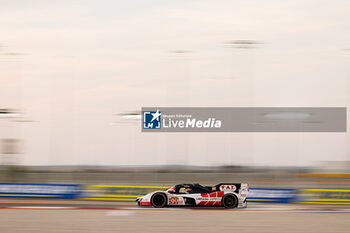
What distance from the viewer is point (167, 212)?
12.7 metres

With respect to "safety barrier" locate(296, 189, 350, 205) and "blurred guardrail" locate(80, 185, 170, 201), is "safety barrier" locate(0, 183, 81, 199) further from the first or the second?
"safety barrier" locate(296, 189, 350, 205)

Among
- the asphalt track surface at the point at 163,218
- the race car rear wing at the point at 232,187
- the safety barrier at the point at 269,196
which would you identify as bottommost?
the asphalt track surface at the point at 163,218

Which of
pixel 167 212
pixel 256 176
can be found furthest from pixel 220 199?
pixel 256 176

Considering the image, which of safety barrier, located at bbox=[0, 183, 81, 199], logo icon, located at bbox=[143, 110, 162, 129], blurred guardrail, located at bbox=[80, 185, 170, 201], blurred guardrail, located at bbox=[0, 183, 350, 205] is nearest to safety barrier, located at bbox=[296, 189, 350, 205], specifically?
blurred guardrail, located at bbox=[0, 183, 350, 205]

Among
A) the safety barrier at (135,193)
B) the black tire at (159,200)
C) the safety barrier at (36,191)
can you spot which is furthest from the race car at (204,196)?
the safety barrier at (36,191)

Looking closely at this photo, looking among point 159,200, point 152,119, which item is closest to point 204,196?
point 159,200

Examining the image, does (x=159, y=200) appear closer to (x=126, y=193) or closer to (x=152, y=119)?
(x=126, y=193)

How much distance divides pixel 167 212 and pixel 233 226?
268 centimetres

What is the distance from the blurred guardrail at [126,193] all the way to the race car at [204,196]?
5.90 feet

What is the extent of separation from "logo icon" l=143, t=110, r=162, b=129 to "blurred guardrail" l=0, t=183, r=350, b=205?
9.18m

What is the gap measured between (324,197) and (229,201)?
3.76 metres

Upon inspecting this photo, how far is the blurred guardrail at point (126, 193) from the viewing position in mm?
15359

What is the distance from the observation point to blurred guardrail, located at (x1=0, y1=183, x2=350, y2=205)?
15359 mm

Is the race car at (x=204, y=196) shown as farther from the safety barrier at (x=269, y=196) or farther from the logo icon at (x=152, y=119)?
the logo icon at (x=152, y=119)
